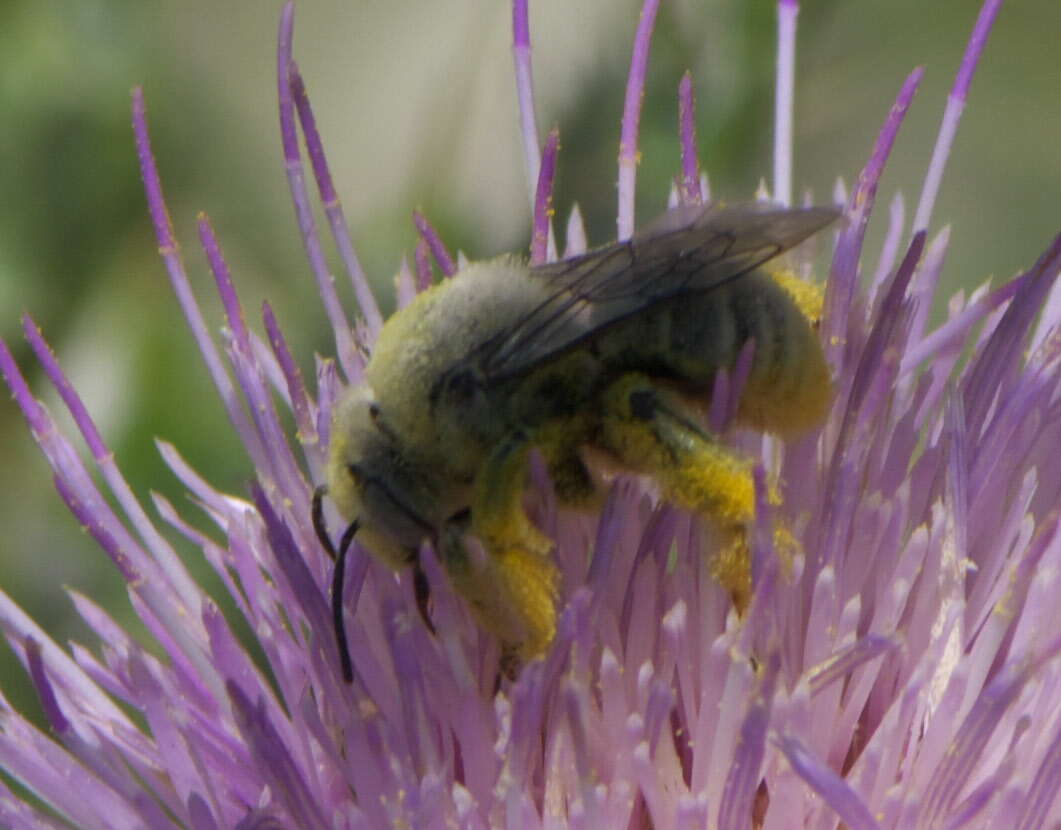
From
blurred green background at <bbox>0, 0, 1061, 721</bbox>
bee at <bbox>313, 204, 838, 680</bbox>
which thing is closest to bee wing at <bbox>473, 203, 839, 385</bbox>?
bee at <bbox>313, 204, 838, 680</bbox>

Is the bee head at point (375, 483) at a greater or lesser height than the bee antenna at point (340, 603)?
greater

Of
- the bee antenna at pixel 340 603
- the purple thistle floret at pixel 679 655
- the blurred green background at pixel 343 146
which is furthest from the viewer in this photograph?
the blurred green background at pixel 343 146

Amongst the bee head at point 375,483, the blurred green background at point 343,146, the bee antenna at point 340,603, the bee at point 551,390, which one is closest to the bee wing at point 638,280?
the bee at point 551,390

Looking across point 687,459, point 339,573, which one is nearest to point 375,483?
point 339,573

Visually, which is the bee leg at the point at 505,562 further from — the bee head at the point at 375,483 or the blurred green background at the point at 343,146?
the blurred green background at the point at 343,146

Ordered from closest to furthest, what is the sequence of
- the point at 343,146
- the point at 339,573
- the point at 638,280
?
the point at 638,280 < the point at 339,573 < the point at 343,146

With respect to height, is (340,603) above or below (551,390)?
below

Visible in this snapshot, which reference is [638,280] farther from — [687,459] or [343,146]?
[343,146]
